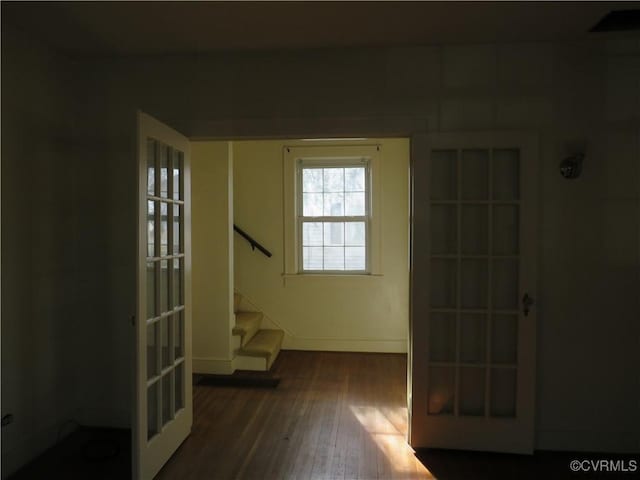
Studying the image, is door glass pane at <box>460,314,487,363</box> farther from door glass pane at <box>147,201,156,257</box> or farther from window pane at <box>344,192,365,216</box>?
window pane at <box>344,192,365,216</box>

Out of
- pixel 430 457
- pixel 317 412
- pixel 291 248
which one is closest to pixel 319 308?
pixel 291 248

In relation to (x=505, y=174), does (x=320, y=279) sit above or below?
below

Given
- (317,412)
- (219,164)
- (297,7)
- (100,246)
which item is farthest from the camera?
(219,164)

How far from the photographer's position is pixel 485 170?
2340 millimetres

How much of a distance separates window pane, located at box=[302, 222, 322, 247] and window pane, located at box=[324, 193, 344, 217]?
19 cm

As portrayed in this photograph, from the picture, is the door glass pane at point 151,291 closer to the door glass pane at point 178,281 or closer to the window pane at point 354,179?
the door glass pane at point 178,281

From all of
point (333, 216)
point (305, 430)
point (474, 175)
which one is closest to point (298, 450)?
point (305, 430)

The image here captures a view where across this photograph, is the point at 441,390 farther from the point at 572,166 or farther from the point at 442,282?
the point at 572,166

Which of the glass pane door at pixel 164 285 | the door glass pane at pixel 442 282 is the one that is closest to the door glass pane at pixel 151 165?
the glass pane door at pixel 164 285

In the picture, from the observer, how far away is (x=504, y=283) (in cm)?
235

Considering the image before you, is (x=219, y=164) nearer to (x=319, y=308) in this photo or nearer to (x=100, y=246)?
(x=100, y=246)

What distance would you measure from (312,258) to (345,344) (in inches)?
41.6

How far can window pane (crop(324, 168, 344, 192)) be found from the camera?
174 inches

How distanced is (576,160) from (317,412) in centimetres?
242
